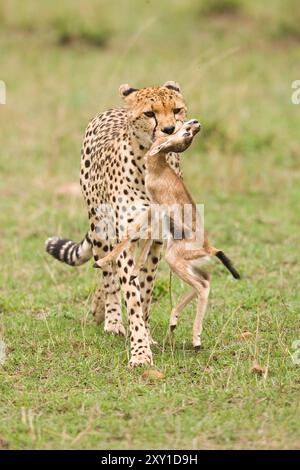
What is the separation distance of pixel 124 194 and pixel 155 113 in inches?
17.9

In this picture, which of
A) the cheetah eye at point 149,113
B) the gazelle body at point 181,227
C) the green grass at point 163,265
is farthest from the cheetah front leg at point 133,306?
the cheetah eye at point 149,113

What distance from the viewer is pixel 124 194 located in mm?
5406

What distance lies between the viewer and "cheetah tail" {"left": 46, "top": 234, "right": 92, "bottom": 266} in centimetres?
615

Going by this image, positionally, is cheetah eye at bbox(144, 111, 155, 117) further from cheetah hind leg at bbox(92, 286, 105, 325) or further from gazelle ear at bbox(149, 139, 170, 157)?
cheetah hind leg at bbox(92, 286, 105, 325)

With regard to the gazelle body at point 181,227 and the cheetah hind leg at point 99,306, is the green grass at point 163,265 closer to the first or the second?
the cheetah hind leg at point 99,306

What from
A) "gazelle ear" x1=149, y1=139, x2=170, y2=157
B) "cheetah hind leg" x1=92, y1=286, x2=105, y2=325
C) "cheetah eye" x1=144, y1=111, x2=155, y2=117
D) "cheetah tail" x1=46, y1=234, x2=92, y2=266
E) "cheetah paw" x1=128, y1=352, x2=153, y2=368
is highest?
"cheetah eye" x1=144, y1=111, x2=155, y2=117

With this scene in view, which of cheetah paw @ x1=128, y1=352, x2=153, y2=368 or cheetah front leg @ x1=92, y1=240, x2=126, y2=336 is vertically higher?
cheetah front leg @ x1=92, y1=240, x2=126, y2=336

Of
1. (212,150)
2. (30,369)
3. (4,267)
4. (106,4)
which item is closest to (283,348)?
(30,369)

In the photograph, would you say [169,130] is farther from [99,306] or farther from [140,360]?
[99,306]

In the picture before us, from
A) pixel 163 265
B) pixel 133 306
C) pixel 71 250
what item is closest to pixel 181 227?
pixel 133 306

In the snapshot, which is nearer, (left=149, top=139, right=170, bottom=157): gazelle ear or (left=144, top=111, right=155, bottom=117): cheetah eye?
(left=149, top=139, right=170, bottom=157): gazelle ear

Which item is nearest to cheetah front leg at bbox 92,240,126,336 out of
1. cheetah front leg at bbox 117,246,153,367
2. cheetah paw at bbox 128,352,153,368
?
cheetah front leg at bbox 117,246,153,367

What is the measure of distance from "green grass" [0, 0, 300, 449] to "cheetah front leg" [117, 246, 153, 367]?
10 centimetres

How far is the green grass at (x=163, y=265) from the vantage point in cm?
458
